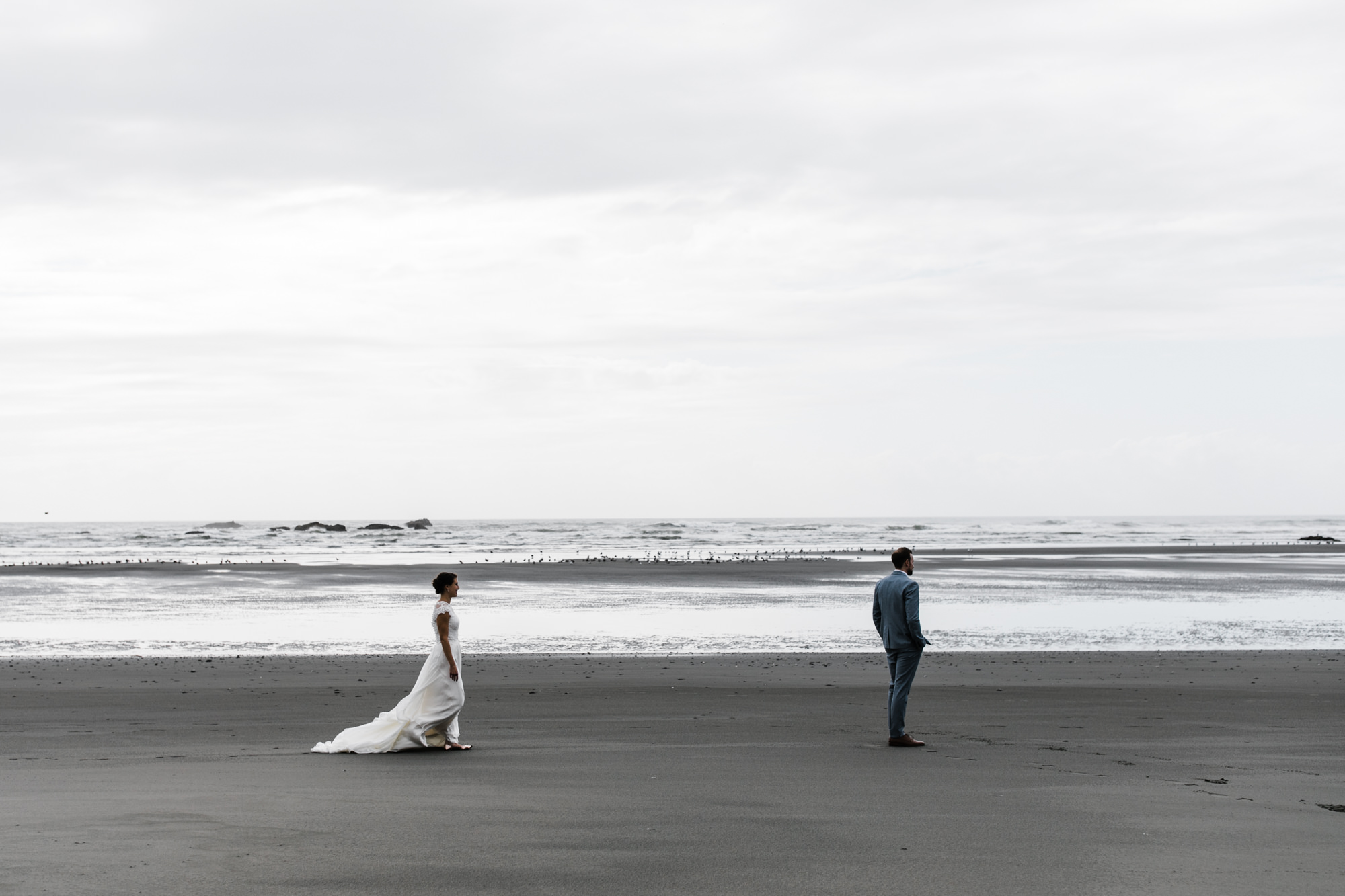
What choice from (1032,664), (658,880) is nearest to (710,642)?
(1032,664)

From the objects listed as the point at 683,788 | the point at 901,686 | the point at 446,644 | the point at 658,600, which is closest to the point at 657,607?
the point at 658,600

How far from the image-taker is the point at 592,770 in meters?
9.88

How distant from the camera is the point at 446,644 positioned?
10953mm

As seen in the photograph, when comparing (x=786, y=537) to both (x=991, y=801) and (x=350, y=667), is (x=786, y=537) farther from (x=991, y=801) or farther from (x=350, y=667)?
(x=991, y=801)

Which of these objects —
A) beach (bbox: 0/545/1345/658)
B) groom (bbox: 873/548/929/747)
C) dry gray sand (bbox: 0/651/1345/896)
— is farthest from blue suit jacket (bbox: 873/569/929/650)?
beach (bbox: 0/545/1345/658)

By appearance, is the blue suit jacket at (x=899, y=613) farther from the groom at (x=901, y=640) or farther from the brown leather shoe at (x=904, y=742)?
the brown leather shoe at (x=904, y=742)

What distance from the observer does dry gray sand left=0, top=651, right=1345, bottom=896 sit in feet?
22.0

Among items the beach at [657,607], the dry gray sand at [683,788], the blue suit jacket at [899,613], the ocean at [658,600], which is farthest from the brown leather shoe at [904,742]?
the ocean at [658,600]

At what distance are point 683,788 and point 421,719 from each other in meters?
2.99

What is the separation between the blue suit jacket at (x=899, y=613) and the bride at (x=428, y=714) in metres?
4.15

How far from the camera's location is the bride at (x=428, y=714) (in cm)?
1080

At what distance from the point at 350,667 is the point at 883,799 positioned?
1110 cm

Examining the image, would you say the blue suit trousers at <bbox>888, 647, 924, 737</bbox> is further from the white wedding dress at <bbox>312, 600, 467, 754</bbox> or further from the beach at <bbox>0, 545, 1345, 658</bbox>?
the beach at <bbox>0, 545, 1345, 658</bbox>

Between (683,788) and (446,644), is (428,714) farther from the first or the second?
(683,788)
